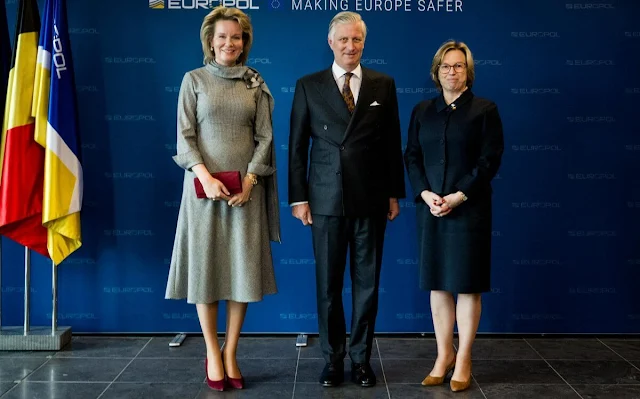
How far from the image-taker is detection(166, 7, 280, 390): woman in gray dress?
3197mm

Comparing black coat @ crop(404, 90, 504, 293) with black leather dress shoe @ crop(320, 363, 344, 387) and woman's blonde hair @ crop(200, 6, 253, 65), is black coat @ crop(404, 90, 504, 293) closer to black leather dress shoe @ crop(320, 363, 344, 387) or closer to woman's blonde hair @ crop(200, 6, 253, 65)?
black leather dress shoe @ crop(320, 363, 344, 387)

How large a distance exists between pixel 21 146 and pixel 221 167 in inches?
53.3

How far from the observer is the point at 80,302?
4.37 metres

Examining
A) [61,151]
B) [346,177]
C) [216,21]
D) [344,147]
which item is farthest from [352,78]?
[61,151]

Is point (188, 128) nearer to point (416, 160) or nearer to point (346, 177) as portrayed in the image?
point (346, 177)

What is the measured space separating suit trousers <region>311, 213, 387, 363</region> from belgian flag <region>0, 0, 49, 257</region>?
1697 millimetres

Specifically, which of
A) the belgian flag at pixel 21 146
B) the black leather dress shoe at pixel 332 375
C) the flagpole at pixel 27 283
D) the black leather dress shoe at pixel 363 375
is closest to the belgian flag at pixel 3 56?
the belgian flag at pixel 21 146

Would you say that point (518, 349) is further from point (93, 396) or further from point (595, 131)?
point (93, 396)

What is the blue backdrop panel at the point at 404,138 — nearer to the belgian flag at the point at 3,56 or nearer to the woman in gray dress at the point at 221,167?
the belgian flag at the point at 3,56

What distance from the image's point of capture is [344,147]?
322 cm

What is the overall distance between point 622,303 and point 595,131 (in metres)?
1.10

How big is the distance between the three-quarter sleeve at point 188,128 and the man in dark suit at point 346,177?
1.51 ft

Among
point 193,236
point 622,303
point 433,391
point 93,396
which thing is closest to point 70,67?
point 193,236

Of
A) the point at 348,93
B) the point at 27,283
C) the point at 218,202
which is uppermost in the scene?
the point at 348,93
